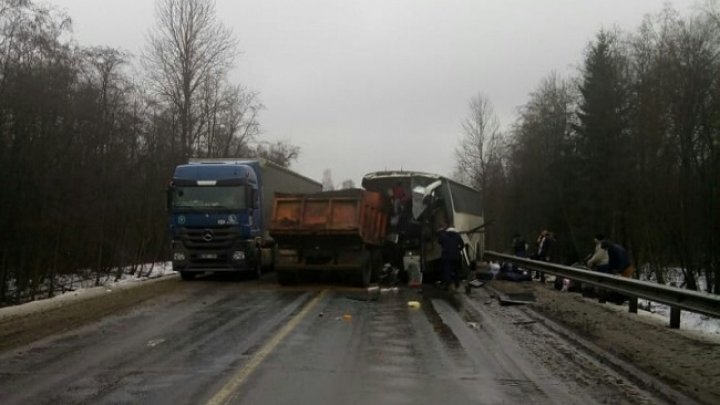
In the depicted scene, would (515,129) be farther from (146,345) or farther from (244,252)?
(146,345)

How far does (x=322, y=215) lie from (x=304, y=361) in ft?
32.9

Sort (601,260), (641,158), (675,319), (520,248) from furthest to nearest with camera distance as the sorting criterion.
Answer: (641,158) < (520,248) < (601,260) < (675,319)

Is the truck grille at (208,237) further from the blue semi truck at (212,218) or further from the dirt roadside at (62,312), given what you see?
the dirt roadside at (62,312)

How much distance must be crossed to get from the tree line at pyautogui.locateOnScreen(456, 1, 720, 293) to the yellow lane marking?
23877 millimetres

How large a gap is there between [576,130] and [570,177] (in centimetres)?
398

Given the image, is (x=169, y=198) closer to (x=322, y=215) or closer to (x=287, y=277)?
(x=287, y=277)

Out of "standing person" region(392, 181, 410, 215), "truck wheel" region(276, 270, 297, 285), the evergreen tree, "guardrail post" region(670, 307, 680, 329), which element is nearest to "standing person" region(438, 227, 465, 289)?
"standing person" region(392, 181, 410, 215)

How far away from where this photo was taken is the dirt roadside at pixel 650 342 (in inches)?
306

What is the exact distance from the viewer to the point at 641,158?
3878cm

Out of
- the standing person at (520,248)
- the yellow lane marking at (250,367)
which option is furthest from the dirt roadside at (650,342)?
the standing person at (520,248)

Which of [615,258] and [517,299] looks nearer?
[517,299]

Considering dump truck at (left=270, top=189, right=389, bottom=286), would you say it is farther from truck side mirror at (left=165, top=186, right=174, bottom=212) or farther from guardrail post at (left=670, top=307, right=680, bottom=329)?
guardrail post at (left=670, top=307, right=680, bottom=329)

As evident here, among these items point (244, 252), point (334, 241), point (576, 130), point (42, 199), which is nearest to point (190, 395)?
point (334, 241)

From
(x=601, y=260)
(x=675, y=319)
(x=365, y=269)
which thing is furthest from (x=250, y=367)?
(x=601, y=260)
